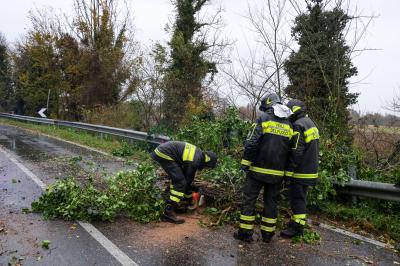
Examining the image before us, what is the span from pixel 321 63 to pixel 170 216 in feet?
25.3

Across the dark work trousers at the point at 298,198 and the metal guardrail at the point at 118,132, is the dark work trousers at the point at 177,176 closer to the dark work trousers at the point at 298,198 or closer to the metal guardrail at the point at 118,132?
the dark work trousers at the point at 298,198

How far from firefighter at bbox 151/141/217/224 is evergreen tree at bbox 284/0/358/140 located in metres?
4.46

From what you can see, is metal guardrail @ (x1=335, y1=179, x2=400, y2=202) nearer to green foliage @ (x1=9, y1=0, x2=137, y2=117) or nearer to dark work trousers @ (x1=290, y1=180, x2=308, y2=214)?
dark work trousers @ (x1=290, y1=180, x2=308, y2=214)

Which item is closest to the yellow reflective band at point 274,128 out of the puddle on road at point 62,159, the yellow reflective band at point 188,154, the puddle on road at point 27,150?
the yellow reflective band at point 188,154

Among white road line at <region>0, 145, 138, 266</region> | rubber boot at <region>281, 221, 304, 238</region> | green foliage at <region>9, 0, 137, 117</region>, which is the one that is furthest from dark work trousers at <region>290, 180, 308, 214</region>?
green foliage at <region>9, 0, 137, 117</region>

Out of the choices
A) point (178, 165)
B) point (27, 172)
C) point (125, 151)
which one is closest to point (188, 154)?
point (178, 165)

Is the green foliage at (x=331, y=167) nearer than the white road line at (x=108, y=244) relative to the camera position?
No

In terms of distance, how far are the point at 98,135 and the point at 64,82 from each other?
10.0 metres

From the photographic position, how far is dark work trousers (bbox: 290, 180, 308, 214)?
533cm

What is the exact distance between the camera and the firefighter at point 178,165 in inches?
225

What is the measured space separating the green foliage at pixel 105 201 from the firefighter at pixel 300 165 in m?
1.96

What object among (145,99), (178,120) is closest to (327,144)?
(178,120)

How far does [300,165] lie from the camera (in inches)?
209

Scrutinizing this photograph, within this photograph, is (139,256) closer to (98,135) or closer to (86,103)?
(98,135)
